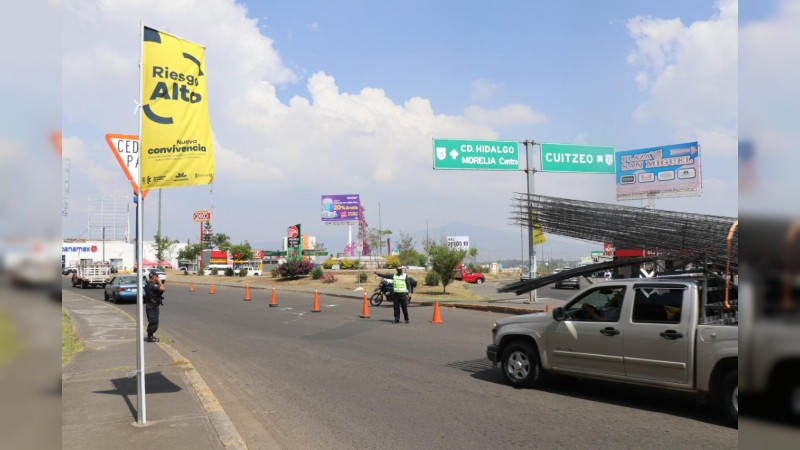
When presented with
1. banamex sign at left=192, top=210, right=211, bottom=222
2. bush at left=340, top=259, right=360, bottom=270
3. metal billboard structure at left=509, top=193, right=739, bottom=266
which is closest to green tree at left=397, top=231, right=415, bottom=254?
bush at left=340, top=259, right=360, bottom=270

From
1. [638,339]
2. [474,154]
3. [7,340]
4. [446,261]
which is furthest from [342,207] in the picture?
[7,340]

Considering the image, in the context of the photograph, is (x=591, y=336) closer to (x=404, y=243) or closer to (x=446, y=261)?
(x=446, y=261)

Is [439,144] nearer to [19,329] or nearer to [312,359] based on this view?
[312,359]

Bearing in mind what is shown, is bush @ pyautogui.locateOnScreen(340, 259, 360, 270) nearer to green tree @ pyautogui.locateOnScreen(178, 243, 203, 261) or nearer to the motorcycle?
green tree @ pyautogui.locateOnScreen(178, 243, 203, 261)

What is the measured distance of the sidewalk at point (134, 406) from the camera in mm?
5547

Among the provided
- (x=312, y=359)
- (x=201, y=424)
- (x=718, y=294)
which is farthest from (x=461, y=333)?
(x=201, y=424)

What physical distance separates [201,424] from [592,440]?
4.23m

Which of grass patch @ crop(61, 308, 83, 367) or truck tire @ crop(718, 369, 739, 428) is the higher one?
truck tire @ crop(718, 369, 739, 428)

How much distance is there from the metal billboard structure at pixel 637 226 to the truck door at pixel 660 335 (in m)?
0.77

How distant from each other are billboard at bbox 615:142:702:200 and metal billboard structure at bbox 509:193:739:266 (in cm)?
3450

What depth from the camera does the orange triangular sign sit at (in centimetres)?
650

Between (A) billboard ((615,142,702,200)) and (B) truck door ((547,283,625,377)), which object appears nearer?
(B) truck door ((547,283,625,377))

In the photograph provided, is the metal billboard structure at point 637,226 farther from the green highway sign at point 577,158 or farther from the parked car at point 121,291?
the parked car at point 121,291

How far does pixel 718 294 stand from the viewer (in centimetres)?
678
